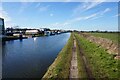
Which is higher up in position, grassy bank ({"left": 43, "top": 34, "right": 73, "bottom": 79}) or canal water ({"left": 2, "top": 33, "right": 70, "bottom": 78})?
grassy bank ({"left": 43, "top": 34, "right": 73, "bottom": 79})

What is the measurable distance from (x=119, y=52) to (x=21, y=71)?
13.2 meters

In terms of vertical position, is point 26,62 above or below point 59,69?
below

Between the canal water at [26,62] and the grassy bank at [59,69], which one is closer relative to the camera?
the grassy bank at [59,69]

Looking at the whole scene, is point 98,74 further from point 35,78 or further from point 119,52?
point 119,52

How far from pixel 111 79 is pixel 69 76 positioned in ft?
11.0

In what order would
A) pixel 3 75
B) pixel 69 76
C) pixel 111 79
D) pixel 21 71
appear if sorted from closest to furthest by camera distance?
pixel 111 79 → pixel 69 76 → pixel 3 75 → pixel 21 71

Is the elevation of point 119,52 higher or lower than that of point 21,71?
higher

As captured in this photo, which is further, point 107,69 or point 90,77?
point 107,69

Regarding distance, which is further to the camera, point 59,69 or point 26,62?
point 26,62

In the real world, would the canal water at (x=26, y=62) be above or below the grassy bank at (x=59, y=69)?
below

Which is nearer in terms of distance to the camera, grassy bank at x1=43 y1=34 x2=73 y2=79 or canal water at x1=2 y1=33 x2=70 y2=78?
grassy bank at x1=43 y1=34 x2=73 y2=79

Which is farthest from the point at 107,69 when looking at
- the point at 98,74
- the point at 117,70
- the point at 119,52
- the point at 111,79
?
the point at 119,52

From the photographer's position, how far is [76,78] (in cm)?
1504

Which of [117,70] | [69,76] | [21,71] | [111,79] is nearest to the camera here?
[111,79]
